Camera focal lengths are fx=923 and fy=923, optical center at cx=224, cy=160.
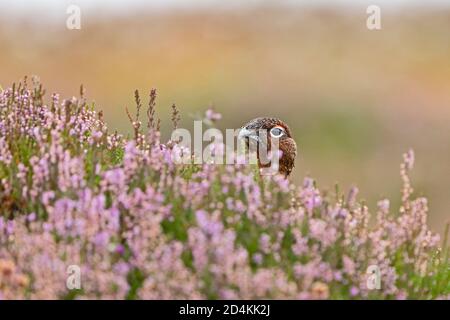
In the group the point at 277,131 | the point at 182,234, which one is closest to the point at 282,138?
the point at 277,131

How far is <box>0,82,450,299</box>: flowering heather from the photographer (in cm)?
459

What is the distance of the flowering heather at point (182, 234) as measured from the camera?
15.1 feet

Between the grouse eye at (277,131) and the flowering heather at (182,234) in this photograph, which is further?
the grouse eye at (277,131)

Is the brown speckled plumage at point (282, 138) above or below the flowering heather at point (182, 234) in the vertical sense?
above

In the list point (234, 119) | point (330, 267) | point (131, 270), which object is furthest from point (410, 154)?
point (234, 119)

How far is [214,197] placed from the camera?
5289 mm

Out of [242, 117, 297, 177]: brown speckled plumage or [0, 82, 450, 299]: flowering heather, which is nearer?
[0, 82, 450, 299]: flowering heather

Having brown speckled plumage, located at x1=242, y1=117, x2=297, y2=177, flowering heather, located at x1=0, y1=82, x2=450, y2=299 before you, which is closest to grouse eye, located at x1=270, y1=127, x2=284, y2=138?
brown speckled plumage, located at x1=242, y1=117, x2=297, y2=177

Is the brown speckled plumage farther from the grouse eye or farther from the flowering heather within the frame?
the flowering heather

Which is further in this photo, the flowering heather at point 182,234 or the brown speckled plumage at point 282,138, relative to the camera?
the brown speckled plumage at point 282,138

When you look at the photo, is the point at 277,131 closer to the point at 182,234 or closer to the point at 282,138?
the point at 282,138

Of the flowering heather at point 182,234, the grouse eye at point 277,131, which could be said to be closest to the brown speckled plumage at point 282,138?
the grouse eye at point 277,131

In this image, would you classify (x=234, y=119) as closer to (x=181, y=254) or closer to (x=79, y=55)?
(x=79, y=55)

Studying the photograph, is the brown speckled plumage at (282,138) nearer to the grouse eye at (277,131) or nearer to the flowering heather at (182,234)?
the grouse eye at (277,131)
